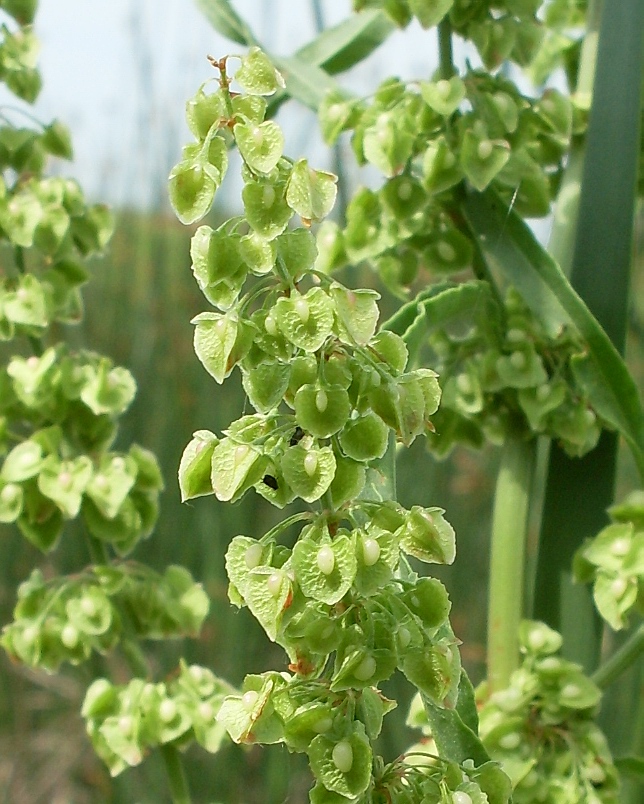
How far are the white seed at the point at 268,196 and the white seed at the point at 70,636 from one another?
42 centimetres

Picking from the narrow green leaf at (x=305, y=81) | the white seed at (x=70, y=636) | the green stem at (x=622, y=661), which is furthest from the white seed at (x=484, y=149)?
the white seed at (x=70, y=636)

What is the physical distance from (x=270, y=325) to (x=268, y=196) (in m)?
0.04

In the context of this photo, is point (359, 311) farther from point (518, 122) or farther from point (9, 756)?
point (9, 756)

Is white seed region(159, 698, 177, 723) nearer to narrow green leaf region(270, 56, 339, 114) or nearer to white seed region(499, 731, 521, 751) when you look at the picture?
white seed region(499, 731, 521, 751)

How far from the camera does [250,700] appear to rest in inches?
14.7

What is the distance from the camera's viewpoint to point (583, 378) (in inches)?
24.6

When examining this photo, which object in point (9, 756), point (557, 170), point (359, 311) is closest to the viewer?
point (359, 311)

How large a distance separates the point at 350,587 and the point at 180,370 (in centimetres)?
187

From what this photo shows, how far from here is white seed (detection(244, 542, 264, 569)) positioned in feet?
1.23

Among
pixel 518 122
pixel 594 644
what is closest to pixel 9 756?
pixel 594 644

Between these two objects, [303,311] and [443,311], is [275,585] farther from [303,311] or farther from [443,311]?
[443,311]

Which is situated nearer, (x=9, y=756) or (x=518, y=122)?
(x=518, y=122)

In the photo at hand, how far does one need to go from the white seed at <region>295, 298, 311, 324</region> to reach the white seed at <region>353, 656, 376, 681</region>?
109 millimetres

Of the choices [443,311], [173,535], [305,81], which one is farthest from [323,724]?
[173,535]
